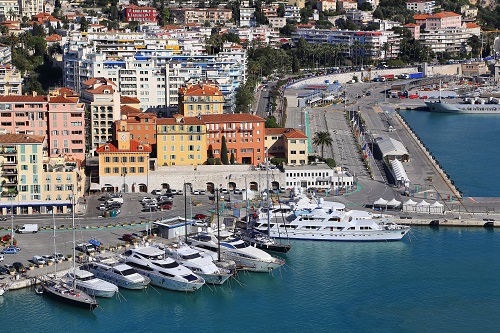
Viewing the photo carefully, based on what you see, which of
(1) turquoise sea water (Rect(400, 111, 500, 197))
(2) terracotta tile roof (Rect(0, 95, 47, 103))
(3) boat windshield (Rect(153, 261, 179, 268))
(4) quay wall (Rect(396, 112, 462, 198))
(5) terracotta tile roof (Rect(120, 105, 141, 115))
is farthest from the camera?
(5) terracotta tile roof (Rect(120, 105, 141, 115))

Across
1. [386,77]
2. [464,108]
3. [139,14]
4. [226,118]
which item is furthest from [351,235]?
[139,14]

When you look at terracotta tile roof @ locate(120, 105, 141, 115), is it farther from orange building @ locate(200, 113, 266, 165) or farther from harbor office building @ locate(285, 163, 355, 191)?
harbor office building @ locate(285, 163, 355, 191)

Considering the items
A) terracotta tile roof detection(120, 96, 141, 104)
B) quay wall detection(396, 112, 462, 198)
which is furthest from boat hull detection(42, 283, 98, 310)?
terracotta tile roof detection(120, 96, 141, 104)

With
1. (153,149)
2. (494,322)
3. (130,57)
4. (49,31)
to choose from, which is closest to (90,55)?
(130,57)

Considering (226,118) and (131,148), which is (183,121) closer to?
(226,118)

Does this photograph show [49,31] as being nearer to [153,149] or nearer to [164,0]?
[164,0]

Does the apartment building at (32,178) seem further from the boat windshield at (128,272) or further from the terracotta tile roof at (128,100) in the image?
the terracotta tile roof at (128,100)
